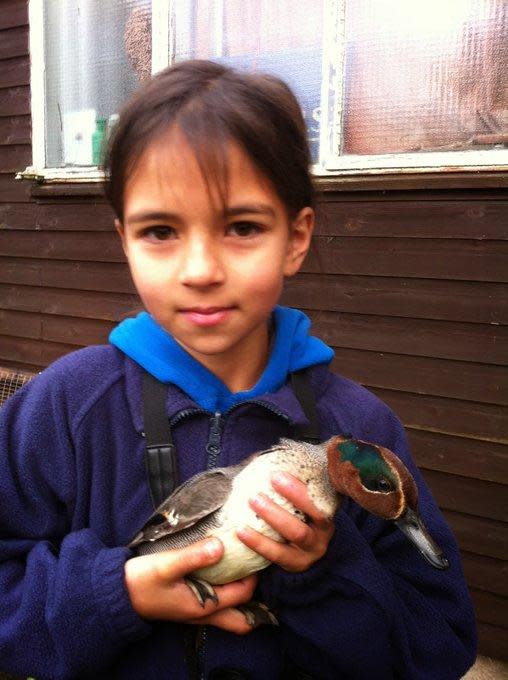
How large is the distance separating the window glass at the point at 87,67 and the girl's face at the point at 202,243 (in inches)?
151

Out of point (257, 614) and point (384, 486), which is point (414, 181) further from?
point (257, 614)

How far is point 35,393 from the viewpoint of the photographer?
1543 mm

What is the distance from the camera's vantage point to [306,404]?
63.8 inches

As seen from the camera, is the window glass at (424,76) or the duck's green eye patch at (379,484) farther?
the window glass at (424,76)

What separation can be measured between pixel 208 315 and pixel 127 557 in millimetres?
562

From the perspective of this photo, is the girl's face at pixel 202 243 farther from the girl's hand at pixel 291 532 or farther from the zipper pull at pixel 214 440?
the girl's hand at pixel 291 532

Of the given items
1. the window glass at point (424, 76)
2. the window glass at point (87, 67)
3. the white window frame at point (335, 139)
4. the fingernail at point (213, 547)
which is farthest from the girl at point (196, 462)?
the window glass at point (87, 67)

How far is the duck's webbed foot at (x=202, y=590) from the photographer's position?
1389mm

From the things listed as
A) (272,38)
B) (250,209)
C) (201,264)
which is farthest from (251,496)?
(272,38)

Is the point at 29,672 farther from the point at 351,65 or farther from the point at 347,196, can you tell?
the point at 351,65

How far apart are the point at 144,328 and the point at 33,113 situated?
4311mm

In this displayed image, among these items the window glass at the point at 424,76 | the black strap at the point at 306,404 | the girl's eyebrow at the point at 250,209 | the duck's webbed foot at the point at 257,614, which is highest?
the window glass at the point at 424,76

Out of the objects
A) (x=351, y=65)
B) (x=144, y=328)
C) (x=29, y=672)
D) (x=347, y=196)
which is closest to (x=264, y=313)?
(x=144, y=328)

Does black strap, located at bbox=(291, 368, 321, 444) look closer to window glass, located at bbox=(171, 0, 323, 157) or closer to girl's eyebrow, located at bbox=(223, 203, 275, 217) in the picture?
girl's eyebrow, located at bbox=(223, 203, 275, 217)
